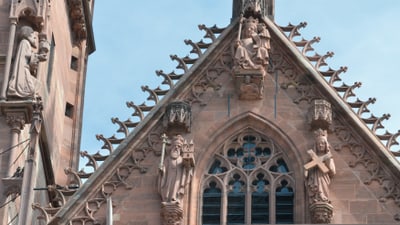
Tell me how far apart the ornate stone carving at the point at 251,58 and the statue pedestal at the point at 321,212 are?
285 centimetres

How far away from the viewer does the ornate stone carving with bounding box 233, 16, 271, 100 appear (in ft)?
107

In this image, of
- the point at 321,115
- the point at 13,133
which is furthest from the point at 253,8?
the point at 13,133

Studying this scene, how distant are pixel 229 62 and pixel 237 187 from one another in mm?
2740

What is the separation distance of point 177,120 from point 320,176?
9.39ft

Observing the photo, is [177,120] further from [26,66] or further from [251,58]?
[26,66]

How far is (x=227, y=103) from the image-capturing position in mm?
32625

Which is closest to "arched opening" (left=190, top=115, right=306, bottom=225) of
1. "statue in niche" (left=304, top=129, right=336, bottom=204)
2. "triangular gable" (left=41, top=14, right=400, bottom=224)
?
"statue in niche" (left=304, top=129, right=336, bottom=204)

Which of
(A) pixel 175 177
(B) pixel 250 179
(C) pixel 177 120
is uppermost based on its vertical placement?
(C) pixel 177 120

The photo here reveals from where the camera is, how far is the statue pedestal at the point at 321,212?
30.6 meters

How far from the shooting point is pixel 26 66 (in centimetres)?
3130

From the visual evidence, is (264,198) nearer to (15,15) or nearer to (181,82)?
(181,82)

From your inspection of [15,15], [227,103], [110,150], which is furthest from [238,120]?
[15,15]

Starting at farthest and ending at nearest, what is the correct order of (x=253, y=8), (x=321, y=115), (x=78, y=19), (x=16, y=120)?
1. (x=78, y=19)
2. (x=253, y=8)
3. (x=321, y=115)
4. (x=16, y=120)

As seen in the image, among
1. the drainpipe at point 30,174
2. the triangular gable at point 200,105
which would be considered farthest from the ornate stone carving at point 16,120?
the triangular gable at point 200,105
